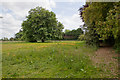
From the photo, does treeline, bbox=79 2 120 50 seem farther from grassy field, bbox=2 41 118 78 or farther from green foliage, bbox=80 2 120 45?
grassy field, bbox=2 41 118 78

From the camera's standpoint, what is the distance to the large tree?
25.0 metres

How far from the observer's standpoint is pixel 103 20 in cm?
927

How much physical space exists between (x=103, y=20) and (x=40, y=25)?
19565 mm

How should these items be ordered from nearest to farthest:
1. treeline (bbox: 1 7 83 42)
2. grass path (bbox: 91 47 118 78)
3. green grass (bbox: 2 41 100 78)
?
green grass (bbox: 2 41 100 78), grass path (bbox: 91 47 118 78), treeline (bbox: 1 7 83 42)

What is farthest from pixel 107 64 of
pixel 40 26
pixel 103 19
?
pixel 40 26

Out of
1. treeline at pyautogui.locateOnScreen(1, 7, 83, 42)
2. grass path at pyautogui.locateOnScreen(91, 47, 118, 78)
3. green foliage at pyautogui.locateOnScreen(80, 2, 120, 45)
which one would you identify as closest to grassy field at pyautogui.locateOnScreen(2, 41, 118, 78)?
grass path at pyautogui.locateOnScreen(91, 47, 118, 78)

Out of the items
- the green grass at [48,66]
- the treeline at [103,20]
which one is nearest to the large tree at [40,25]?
the treeline at [103,20]

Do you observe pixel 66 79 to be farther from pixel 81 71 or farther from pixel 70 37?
pixel 70 37

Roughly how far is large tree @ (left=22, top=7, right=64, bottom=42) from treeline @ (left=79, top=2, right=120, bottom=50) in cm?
1432

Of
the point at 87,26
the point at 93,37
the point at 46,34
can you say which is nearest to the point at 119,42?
the point at 93,37

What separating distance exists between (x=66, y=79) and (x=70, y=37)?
36547mm

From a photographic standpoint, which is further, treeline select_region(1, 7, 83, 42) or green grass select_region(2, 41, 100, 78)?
treeline select_region(1, 7, 83, 42)

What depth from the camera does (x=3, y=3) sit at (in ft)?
8.08

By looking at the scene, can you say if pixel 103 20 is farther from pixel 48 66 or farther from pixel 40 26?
pixel 40 26
